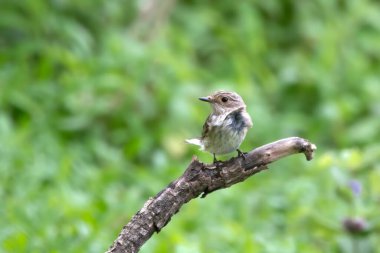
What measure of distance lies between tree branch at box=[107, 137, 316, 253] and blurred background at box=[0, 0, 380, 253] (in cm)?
117

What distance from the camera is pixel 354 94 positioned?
34.3 ft

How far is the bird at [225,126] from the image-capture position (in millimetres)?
5102

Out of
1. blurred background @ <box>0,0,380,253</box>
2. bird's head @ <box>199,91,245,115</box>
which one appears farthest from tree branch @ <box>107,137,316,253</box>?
blurred background @ <box>0,0,380,253</box>

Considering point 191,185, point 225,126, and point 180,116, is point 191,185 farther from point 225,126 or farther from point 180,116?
point 180,116

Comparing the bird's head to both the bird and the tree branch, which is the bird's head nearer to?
the bird

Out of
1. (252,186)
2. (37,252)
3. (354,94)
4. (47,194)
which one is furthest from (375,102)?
(37,252)

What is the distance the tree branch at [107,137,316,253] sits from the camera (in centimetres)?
451

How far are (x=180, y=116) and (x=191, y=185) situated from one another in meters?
4.46

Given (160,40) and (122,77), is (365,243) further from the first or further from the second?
(160,40)

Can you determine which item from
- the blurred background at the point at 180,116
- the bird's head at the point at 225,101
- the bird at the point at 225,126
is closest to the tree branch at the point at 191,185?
the bird at the point at 225,126

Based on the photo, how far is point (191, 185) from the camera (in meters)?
4.57

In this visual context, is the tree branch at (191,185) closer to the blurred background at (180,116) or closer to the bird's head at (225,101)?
the bird's head at (225,101)

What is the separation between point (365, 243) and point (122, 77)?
10.8 feet

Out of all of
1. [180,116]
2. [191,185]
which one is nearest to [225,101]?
[191,185]
